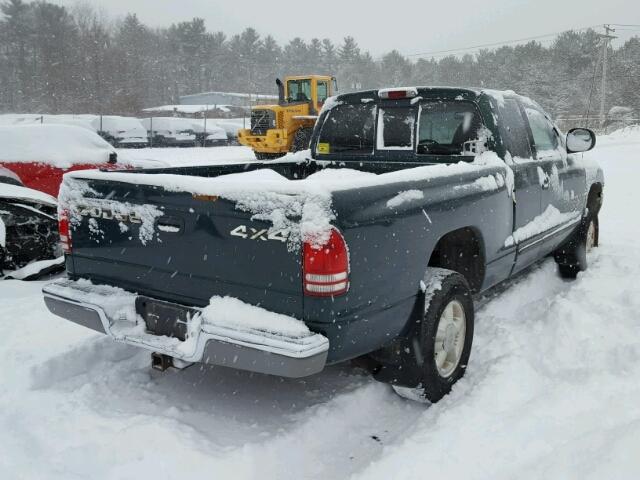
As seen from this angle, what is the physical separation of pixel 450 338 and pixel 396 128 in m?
1.88

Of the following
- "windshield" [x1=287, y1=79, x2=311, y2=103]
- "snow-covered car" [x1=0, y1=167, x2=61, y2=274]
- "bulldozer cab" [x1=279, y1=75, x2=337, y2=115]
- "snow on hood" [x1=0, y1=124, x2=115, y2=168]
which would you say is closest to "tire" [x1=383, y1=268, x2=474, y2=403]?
"snow-covered car" [x1=0, y1=167, x2=61, y2=274]

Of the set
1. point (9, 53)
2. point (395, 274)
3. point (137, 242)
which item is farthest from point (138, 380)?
point (9, 53)

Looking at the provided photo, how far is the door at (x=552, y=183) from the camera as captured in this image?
16.5 ft

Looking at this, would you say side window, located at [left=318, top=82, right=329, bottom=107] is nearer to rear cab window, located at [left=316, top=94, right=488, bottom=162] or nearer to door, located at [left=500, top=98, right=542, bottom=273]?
rear cab window, located at [left=316, top=94, right=488, bottom=162]

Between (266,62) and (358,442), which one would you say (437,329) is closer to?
(358,442)

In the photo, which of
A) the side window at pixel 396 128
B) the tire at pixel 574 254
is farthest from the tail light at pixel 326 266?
the tire at pixel 574 254

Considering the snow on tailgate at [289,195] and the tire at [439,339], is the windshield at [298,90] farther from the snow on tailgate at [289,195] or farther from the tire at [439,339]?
the snow on tailgate at [289,195]

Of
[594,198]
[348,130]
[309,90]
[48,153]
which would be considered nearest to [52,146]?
[48,153]

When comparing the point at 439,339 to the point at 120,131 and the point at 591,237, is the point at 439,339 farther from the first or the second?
the point at 120,131

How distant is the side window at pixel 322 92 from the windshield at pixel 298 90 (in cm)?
38

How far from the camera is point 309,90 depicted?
20922 millimetres

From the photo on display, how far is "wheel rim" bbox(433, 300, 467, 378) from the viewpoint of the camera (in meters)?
3.61

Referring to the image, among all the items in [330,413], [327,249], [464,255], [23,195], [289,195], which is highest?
[289,195]

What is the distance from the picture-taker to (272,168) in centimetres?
518
